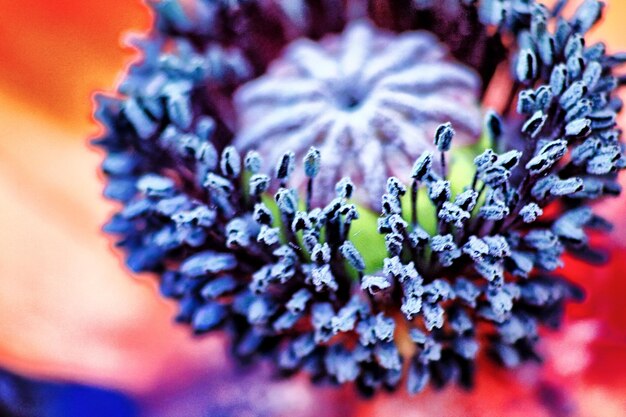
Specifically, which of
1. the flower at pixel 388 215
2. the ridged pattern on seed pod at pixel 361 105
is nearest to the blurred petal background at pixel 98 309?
the flower at pixel 388 215

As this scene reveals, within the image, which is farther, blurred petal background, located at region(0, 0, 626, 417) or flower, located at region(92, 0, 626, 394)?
blurred petal background, located at region(0, 0, 626, 417)

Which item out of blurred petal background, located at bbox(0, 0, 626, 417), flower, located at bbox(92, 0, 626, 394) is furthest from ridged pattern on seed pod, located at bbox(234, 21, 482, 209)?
blurred petal background, located at bbox(0, 0, 626, 417)

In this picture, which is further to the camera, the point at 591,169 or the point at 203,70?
the point at 203,70

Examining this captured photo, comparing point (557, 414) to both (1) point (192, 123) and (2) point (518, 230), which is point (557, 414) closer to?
(2) point (518, 230)

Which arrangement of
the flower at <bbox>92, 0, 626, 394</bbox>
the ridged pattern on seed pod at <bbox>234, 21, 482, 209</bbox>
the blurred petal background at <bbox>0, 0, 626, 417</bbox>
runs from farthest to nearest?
1. the blurred petal background at <bbox>0, 0, 626, 417</bbox>
2. the ridged pattern on seed pod at <bbox>234, 21, 482, 209</bbox>
3. the flower at <bbox>92, 0, 626, 394</bbox>

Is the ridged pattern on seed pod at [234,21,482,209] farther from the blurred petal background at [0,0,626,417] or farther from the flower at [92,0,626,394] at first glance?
the blurred petal background at [0,0,626,417]

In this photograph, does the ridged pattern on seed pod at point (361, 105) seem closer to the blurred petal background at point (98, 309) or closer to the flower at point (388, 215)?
the flower at point (388, 215)

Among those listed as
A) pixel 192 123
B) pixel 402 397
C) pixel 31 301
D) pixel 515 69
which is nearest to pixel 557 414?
pixel 402 397

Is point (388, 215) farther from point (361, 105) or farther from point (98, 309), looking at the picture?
point (98, 309)
